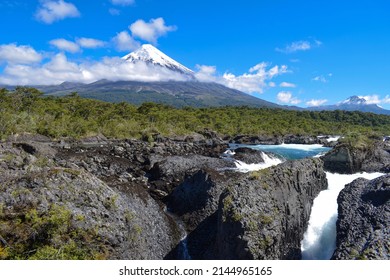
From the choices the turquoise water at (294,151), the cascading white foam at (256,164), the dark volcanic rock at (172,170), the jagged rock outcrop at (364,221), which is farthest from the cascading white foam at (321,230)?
the turquoise water at (294,151)

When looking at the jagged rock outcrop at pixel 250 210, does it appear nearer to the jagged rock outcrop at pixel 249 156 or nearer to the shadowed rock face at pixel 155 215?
the shadowed rock face at pixel 155 215

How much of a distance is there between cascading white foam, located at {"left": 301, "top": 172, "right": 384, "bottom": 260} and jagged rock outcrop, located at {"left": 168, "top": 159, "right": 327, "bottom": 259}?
0.44 metres

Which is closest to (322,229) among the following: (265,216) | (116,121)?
(265,216)

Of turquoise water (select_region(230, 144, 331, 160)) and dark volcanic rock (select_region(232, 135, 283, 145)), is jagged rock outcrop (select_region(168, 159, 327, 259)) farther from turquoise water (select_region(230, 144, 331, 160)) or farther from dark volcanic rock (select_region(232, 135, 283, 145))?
dark volcanic rock (select_region(232, 135, 283, 145))

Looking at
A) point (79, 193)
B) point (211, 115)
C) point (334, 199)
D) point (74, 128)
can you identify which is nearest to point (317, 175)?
point (334, 199)

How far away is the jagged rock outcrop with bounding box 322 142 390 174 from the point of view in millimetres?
24672

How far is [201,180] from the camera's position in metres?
17.2

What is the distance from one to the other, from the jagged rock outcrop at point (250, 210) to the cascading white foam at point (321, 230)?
1.44ft

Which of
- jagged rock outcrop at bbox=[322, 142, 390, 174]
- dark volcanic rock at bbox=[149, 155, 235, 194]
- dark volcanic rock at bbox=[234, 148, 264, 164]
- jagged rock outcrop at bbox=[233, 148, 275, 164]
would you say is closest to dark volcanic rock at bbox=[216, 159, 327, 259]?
dark volcanic rock at bbox=[149, 155, 235, 194]

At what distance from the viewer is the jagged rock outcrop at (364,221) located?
9.01 metres

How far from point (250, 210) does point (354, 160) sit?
17673mm

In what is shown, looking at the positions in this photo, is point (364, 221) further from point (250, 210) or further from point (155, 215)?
point (155, 215)

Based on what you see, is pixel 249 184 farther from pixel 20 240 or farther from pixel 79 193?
pixel 20 240

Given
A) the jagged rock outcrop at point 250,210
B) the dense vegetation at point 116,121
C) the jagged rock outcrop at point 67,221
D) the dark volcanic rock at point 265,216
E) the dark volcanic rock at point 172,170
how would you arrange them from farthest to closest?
the dense vegetation at point 116,121
the dark volcanic rock at point 172,170
the jagged rock outcrop at point 250,210
the dark volcanic rock at point 265,216
the jagged rock outcrop at point 67,221
